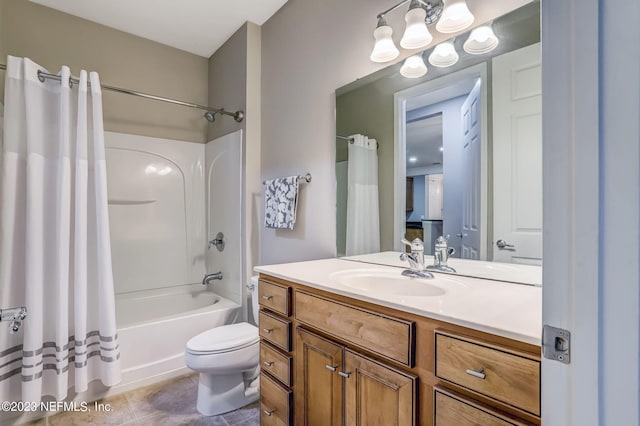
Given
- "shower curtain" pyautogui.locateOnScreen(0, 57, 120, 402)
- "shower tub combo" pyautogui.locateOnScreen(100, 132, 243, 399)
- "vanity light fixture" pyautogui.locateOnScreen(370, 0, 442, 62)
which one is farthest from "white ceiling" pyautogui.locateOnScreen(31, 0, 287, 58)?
"vanity light fixture" pyautogui.locateOnScreen(370, 0, 442, 62)

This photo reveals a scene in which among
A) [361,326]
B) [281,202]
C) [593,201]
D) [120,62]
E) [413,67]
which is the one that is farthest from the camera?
[120,62]

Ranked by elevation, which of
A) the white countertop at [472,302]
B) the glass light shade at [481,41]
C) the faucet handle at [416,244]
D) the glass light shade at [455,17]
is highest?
the glass light shade at [455,17]

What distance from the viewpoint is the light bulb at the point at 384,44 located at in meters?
A: 1.46

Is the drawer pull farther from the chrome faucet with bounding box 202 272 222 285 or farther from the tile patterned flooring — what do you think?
the chrome faucet with bounding box 202 272 222 285

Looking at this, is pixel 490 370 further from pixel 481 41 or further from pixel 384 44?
pixel 384 44

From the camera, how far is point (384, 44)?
1471mm

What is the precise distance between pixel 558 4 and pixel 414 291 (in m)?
1.02

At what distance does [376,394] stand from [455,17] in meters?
1.41

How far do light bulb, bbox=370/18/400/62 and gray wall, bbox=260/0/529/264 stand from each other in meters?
0.06

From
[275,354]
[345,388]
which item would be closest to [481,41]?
[345,388]

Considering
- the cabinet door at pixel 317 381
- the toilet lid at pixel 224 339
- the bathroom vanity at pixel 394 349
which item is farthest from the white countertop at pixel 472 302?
the toilet lid at pixel 224 339

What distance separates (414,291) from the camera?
126cm

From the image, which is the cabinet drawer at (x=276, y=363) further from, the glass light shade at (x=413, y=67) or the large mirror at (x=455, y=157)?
the glass light shade at (x=413, y=67)

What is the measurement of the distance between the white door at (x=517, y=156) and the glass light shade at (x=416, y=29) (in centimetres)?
31
